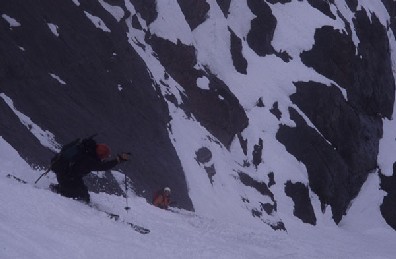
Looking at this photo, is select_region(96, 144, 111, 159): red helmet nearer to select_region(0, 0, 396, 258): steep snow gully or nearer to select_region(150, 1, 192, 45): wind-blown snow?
select_region(0, 0, 396, 258): steep snow gully

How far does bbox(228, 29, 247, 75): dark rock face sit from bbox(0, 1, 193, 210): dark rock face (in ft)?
48.4

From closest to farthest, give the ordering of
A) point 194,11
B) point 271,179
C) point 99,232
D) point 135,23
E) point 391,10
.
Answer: point 99,232, point 135,23, point 271,179, point 194,11, point 391,10

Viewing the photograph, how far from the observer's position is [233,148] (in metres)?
35.8

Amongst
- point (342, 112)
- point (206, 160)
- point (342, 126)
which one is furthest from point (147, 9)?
point (342, 126)

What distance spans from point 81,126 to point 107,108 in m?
3.19

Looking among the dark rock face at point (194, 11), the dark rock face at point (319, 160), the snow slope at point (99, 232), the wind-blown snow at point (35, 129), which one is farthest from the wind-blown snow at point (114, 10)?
the dark rock face at point (319, 160)

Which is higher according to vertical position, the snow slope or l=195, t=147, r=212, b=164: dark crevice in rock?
l=195, t=147, r=212, b=164: dark crevice in rock

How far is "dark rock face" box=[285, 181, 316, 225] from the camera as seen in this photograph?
40031mm

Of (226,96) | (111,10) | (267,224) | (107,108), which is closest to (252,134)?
(226,96)

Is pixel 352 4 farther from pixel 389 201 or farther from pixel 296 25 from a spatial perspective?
pixel 389 201

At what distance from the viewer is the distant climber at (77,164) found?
10875 millimetres

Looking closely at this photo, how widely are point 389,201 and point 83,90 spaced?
3318 centimetres

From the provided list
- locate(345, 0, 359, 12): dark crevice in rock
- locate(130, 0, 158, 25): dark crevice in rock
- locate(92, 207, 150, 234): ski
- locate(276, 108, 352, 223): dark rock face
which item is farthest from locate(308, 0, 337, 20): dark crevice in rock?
locate(92, 207, 150, 234): ski

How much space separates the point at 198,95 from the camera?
116ft
